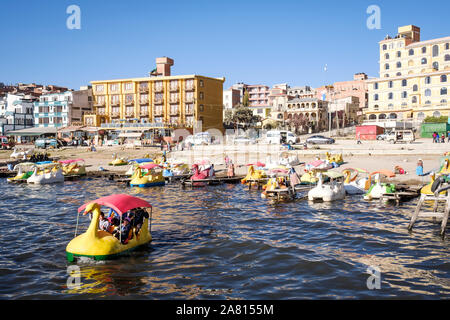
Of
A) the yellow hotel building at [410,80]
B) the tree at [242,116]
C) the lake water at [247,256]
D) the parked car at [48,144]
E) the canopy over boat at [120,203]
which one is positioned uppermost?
the yellow hotel building at [410,80]

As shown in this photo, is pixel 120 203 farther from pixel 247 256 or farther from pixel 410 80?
pixel 410 80

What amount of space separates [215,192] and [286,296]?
17375 millimetres

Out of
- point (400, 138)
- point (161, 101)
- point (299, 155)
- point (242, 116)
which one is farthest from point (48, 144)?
point (400, 138)

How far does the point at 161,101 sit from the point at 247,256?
218 ft

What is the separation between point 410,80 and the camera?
76125 mm

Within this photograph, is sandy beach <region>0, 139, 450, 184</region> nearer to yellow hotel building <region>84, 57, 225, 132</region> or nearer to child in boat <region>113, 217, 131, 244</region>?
yellow hotel building <region>84, 57, 225, 132</region>

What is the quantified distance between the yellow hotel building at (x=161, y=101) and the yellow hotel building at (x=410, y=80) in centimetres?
3227

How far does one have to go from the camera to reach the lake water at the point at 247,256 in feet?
35.2

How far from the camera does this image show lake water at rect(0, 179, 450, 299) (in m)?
10.7

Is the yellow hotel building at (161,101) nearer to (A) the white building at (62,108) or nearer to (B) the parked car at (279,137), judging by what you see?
(A) the white building at (62,108)

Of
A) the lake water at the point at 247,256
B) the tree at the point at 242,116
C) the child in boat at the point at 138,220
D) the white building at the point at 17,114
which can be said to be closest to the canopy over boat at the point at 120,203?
the child in boat at the point at 138,220
